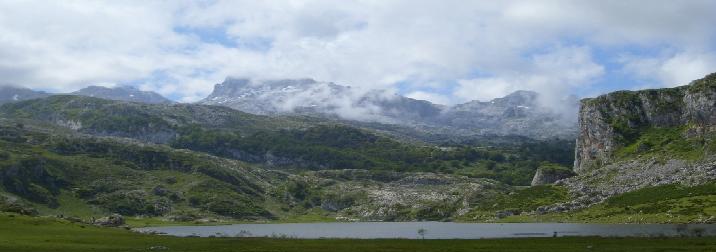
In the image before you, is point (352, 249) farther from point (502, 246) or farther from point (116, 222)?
point (116, 222)

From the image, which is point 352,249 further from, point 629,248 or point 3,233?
point 3,233

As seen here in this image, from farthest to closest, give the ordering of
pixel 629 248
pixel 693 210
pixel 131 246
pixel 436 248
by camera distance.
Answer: pixel 693 210
pixel 131 246
pixel 436 248
pixel 629 248

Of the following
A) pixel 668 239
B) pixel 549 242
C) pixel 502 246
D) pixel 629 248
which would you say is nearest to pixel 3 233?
pixel 502 246

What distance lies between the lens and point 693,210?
175 m

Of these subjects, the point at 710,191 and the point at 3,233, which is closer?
the point at 3,233

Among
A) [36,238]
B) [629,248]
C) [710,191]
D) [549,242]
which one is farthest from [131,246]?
[710,191]

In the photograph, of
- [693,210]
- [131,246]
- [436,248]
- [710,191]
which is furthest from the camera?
[710,191]

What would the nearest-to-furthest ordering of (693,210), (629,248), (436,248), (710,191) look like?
(629,248) < (436,248) < (693,210) < (710,191)

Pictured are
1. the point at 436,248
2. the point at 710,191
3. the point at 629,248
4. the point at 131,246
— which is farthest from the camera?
the point at 710,191

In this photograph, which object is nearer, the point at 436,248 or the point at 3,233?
the point at 436,248

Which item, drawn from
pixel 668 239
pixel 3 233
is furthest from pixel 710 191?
pixel 3 233

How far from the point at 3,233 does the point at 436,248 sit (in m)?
67.9

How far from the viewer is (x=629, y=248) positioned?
78.6 m

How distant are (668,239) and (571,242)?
1373cm
